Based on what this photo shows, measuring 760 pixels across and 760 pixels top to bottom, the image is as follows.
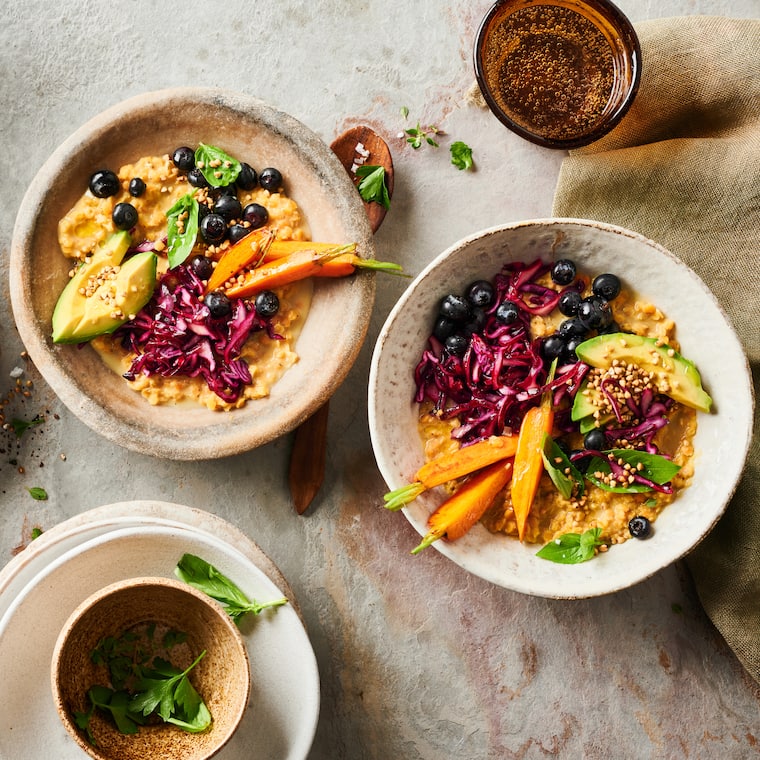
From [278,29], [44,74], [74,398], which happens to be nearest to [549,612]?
[74,398]

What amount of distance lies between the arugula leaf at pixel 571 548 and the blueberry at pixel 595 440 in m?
0.25

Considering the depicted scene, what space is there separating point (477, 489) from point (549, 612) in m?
0.68

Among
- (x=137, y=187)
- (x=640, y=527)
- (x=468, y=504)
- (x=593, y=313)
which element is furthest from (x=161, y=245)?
(x=640, y=527)

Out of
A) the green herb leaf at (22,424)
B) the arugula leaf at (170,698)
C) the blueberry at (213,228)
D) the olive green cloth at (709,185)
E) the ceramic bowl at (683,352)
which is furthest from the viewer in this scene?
the green herb leaf at (22,424)

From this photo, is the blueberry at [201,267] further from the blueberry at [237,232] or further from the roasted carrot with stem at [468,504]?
the roasted carrot with stem at [468,504]

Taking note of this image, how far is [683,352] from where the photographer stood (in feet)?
8.29

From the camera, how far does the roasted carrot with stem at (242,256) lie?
2508 millimetres

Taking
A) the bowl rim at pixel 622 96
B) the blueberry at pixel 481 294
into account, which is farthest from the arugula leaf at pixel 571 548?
the bowl rim at pixel 622 96

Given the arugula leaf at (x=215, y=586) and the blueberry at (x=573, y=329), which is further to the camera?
the blueberry at (x=573, y=329)

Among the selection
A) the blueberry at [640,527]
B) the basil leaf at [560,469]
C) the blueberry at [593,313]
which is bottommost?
the blueberry at [640,527]

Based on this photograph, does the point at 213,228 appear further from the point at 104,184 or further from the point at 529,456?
the point at 529,456

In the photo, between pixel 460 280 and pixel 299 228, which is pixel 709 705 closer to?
pixel 460 280

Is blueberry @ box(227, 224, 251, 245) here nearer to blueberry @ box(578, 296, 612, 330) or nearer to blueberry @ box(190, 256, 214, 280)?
blueberry @ box(190, 256, 214, 280)

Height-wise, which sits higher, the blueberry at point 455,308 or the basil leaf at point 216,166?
the basil leaf at point 216,166
